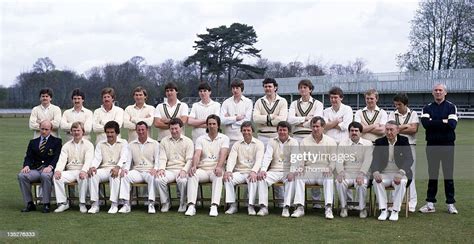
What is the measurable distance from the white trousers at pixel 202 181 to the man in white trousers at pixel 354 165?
1.72 meters

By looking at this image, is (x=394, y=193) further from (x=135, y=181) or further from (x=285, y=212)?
(x=135, y=181)

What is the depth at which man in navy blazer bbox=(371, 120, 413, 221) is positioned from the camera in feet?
26.9

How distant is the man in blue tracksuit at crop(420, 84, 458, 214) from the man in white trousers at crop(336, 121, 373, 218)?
922 mm

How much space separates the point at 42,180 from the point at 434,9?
45778 millimetres

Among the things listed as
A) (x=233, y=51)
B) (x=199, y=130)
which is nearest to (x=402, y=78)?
(x=233, y=51)

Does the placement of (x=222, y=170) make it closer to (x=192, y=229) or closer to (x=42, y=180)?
(x=192, y=229)

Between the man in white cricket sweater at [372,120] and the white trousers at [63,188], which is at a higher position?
the man in white cricket sweater at [372,120]

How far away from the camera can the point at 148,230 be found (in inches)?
292

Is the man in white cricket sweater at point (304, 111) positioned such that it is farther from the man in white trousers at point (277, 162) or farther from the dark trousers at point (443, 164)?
the dark trousers at point (443, 164)

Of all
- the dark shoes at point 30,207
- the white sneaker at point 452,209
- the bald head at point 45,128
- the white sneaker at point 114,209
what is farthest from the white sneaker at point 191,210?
the white sneaker at point 452,209

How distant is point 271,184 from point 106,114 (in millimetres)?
2929

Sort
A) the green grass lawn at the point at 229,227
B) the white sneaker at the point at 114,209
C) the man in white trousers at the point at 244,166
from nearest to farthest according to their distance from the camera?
the green grass lawn at the point at 229,227
the man in white trousers at the point at 244,166
the white sneaker at the point at 114,209

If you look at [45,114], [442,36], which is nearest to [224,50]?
[442,36]

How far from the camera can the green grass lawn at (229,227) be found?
6.98 m
